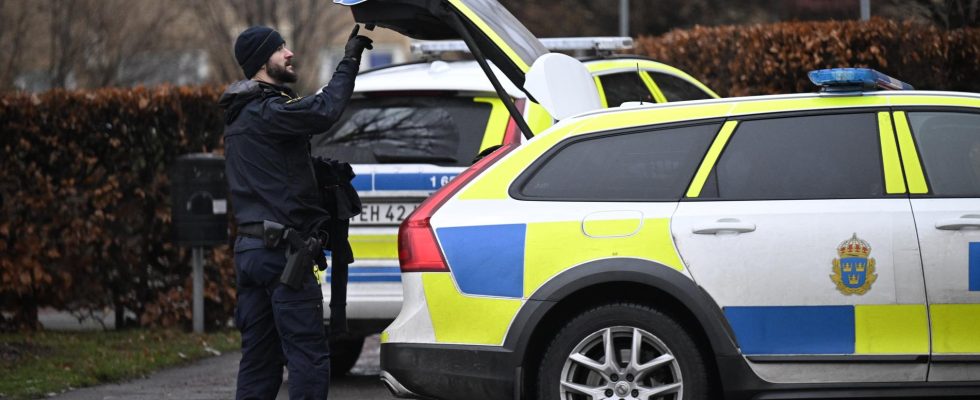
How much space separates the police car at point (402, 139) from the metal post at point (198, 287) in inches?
124

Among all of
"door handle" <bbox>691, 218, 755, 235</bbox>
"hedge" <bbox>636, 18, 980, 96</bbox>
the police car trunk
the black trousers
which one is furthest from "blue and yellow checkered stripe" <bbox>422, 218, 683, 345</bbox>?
"hedge" <bbox>636, 18, 980, 96</bbox>

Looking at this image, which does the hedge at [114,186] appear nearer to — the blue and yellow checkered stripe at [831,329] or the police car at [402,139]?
the police car at [402,139]

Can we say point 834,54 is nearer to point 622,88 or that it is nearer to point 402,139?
point 622,88

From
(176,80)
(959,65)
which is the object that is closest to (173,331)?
(959,65)

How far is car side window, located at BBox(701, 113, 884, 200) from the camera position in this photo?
6.04m

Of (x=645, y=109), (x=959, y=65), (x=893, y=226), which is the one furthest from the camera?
(x=959, y=65)

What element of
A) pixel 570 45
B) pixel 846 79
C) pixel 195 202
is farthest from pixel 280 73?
pixel 195 202

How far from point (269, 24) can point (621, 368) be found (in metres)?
20.0

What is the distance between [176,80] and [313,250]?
23844mm

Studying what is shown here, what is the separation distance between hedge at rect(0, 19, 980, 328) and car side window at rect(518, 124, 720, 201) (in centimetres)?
514

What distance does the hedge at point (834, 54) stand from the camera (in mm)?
10578

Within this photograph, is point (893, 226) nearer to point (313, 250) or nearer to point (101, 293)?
point (313, 250)

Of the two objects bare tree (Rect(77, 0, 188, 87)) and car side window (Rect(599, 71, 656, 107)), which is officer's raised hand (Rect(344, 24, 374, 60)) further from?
bare tree (Rect(77, 0, 188, 87))

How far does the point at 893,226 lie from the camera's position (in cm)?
589
